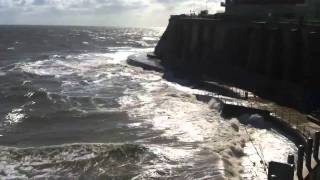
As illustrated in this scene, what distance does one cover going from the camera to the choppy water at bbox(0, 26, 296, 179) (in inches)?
784

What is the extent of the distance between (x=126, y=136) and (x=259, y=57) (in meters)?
15.8

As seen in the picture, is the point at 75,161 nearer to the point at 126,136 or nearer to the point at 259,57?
the point at 126,136

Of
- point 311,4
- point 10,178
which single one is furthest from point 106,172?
point 311,4

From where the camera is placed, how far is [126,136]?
2545 centimetres

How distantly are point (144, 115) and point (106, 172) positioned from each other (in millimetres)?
10911

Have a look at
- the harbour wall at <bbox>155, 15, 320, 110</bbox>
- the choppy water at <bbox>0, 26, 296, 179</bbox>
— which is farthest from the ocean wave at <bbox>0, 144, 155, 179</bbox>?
the harbour wall at <bbox>155, 15, 320, 110</bbox>

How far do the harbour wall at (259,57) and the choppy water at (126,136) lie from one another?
14.9 feet

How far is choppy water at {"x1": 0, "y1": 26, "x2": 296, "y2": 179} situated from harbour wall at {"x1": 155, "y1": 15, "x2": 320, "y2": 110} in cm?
454

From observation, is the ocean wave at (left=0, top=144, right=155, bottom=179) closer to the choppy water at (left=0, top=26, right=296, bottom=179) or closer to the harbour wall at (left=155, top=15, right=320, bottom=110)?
the choppy water at (left=0, top=26, right=296, bottom=179)

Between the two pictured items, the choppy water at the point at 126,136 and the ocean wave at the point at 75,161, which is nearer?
the ocean wave at the point at 75,161

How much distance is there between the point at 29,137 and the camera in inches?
1022

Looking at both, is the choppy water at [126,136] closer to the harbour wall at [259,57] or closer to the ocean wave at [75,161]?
the ocean wave at [75,161]

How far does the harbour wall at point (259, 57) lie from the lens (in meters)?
31.0

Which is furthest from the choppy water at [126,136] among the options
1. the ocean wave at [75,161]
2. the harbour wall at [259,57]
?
the harbour wall at [259,57]
